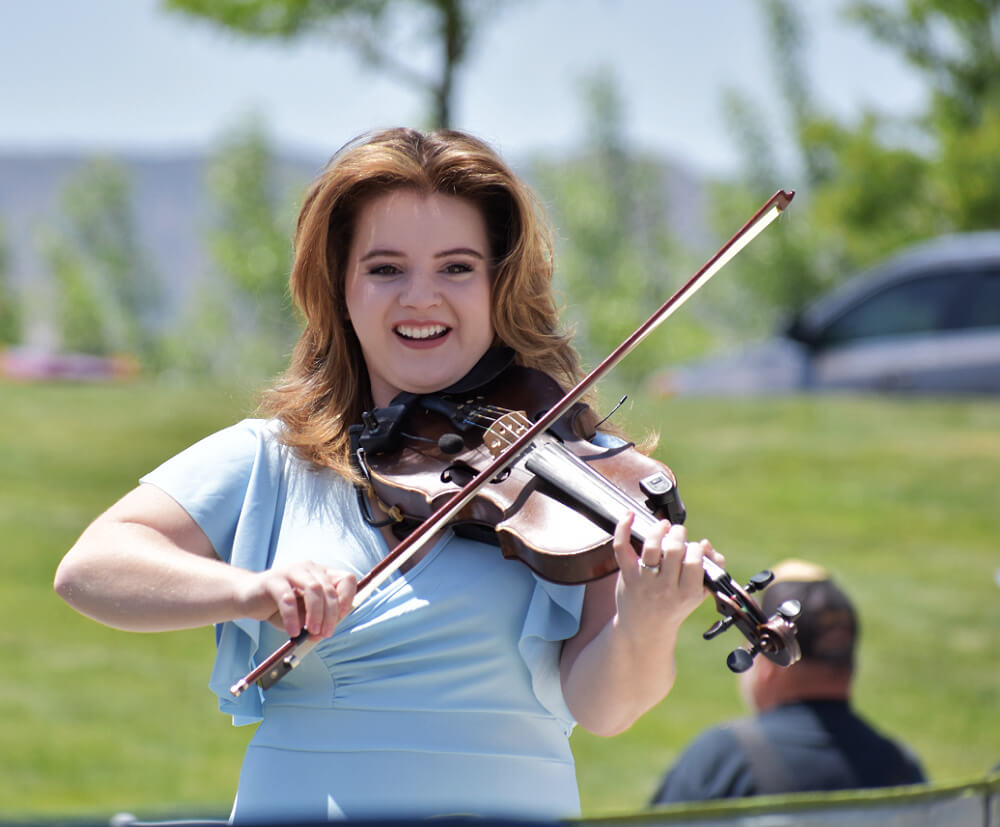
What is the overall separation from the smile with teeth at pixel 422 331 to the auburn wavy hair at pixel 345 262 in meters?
0.09

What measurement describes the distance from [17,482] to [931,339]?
24.1ft

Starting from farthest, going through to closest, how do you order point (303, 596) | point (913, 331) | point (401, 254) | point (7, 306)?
point (7, 306)
point (913, 331)
point (401, 254)
point (303, 596)

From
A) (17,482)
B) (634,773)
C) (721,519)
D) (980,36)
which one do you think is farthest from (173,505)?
(980,36)

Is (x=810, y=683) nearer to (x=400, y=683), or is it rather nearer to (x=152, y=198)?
(x=400, y=683)

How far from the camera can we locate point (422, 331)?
5.99ft

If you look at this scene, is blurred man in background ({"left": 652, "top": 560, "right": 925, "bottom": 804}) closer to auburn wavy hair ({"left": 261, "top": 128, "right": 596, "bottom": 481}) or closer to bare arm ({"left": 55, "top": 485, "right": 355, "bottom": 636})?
auburn wavy hair ({"left": 261, "top": 128, "right": 596, "bottom": 481})

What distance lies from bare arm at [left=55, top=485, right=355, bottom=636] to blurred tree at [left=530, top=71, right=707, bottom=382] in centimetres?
2295

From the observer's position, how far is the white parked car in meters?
10.3

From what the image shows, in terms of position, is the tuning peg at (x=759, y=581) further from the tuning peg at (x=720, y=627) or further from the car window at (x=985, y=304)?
the car window at (x=985, y=304)

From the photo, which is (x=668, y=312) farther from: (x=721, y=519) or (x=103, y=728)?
(x=721, y=519)

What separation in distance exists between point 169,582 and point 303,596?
22cm

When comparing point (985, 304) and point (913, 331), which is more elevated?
point (985, 304)

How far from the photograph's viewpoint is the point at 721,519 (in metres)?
9.21

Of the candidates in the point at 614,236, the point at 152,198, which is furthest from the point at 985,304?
the point at 152,198
